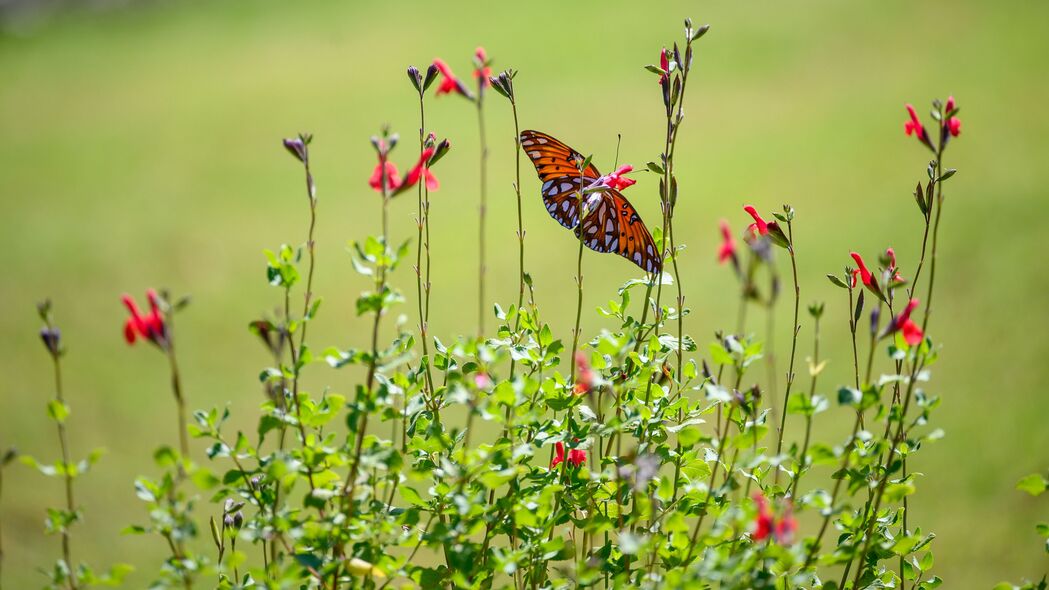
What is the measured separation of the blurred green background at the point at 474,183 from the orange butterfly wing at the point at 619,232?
1.89m

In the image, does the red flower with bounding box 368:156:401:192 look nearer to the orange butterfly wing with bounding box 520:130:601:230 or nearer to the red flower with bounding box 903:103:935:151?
the orange butterfly wing with bounding box 520:130:601:230

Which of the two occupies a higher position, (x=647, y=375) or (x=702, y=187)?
(x=702, y=187)

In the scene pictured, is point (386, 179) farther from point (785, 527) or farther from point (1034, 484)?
point (1034, 484)

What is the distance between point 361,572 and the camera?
162cm

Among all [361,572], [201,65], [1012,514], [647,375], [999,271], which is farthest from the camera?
[201,65]

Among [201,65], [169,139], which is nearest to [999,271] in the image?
[169,139]

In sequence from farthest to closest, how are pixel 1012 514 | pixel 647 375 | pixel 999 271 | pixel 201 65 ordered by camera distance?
pixel 201 65, pixel 999 271, pixel 1012 514, pixel 647 375

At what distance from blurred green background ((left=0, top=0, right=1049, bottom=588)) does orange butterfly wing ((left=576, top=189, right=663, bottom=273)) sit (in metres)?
1.89

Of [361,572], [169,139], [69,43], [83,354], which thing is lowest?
[361,572]

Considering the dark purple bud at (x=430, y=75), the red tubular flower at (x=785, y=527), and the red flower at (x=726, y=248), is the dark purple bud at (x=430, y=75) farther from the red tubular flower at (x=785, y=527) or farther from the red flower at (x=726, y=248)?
the red tubular flower at (x=785, y=527)

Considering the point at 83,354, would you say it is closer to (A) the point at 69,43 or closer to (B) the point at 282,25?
(B) the point at 282,25

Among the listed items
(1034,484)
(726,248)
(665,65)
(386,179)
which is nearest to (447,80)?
(386,179)

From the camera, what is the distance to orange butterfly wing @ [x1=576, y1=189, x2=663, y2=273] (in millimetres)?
2301

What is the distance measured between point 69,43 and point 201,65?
1.65 meters
